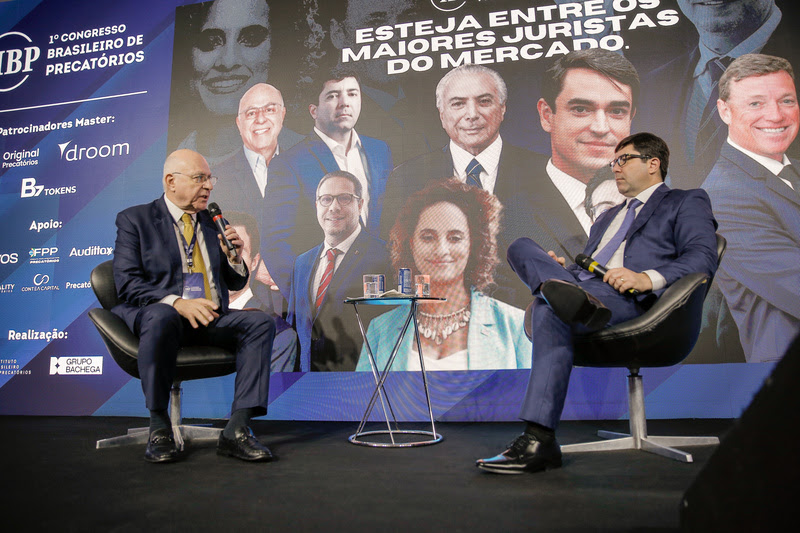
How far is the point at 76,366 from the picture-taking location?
394cm

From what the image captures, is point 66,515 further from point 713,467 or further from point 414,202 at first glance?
point 414,202

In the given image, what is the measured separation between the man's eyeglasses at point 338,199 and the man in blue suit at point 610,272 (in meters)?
1.70

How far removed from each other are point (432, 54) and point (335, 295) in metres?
1.72

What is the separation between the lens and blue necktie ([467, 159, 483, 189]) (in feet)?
Result: 11.4

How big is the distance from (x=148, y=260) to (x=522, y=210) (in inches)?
83.1

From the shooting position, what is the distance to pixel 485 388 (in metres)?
3.28

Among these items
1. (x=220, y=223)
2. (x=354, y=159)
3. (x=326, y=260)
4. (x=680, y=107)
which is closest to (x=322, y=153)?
(x=354, y=159)

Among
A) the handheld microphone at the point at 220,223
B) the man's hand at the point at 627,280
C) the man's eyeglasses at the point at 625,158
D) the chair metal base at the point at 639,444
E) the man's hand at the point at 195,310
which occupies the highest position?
the man's eyeglasses at the point at 625,158

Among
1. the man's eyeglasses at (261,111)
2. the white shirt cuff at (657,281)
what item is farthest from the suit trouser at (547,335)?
the man's eyeglasses at (261,111)

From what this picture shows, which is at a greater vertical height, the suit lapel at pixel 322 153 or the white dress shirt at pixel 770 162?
the suit lapel at pixel 322 153

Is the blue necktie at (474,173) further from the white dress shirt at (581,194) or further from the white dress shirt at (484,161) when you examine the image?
the white dress shirt at (581,194)

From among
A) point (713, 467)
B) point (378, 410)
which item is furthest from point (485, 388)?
point (713, 467)

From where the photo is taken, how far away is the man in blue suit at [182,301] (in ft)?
7.13

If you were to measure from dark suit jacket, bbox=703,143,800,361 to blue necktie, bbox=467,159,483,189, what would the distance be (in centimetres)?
131
